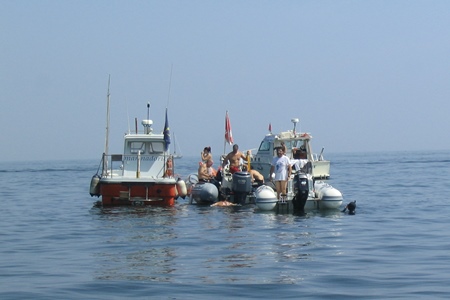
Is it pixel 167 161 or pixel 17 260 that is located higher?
pixel 167 161

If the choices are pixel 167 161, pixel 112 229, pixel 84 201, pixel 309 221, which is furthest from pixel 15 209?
pixel 309 221

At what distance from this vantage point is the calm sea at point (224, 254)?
1202cm

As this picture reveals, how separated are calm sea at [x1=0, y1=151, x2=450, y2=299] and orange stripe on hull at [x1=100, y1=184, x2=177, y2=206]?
31 cm

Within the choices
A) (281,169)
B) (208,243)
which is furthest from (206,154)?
(208,243)

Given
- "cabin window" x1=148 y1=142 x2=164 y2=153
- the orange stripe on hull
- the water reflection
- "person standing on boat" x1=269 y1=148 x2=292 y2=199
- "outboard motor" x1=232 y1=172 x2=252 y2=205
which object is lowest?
the water reflection

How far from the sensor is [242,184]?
24.9 meters

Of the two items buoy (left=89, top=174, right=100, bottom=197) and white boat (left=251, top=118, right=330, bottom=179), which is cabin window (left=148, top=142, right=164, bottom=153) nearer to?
buoy (left=89, top=174, right=100, bottom=197)

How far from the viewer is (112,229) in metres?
20.5

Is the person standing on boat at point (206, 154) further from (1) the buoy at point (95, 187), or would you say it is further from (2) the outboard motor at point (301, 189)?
(2) the outboard motor at point (301, 189)

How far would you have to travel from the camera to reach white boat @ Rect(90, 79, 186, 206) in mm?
25031

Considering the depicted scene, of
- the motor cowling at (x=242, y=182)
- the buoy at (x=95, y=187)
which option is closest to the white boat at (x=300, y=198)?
the motor cowling at (x=242, y=182)

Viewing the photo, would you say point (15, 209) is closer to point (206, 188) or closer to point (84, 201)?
point (84, 201)

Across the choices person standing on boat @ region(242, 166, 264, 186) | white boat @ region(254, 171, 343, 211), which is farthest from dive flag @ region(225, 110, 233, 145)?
white boat @ region(254, 171, 343, 211)

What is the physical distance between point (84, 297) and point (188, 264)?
318 cm
